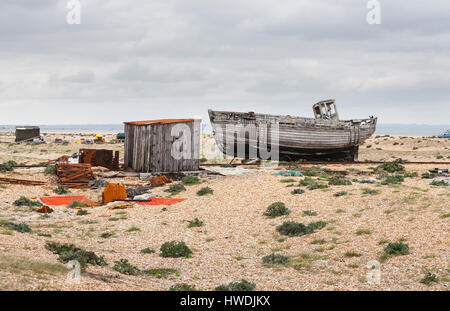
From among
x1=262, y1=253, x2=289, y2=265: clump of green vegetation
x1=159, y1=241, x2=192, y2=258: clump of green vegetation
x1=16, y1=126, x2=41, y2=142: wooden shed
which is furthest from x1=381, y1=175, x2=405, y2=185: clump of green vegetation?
x1=16, y1=126, x2=41, y2=142: wooden shed

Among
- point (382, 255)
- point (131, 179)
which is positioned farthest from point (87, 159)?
point (382, 255)

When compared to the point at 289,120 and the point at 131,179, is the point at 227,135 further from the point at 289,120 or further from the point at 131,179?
the point at 131,179

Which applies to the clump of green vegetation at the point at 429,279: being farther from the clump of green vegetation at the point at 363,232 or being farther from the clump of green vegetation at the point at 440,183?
the clump of green vegetation at the point at 440,183

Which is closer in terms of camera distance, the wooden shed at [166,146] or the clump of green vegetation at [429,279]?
the clump of green vegetation at [429,279]

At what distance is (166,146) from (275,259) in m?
14.7

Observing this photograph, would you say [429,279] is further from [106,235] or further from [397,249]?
[106,235]

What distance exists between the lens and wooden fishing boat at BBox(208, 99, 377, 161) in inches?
1205

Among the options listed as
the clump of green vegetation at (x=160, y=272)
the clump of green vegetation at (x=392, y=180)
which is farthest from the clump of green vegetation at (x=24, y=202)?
the clump of green vegetation at (x=392, y=180)

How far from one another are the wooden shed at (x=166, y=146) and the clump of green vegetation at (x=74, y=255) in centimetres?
1381

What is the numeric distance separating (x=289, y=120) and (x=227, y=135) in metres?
4.96

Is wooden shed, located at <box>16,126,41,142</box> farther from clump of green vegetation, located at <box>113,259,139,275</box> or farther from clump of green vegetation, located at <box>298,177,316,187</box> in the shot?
clump of green vegetation, located at <box>113,259,139,275</box>

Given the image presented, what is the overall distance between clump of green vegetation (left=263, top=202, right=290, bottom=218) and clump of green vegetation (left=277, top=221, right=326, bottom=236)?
1.44 m

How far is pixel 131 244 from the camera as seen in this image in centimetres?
1355

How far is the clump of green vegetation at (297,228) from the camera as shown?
14042 millimetres
